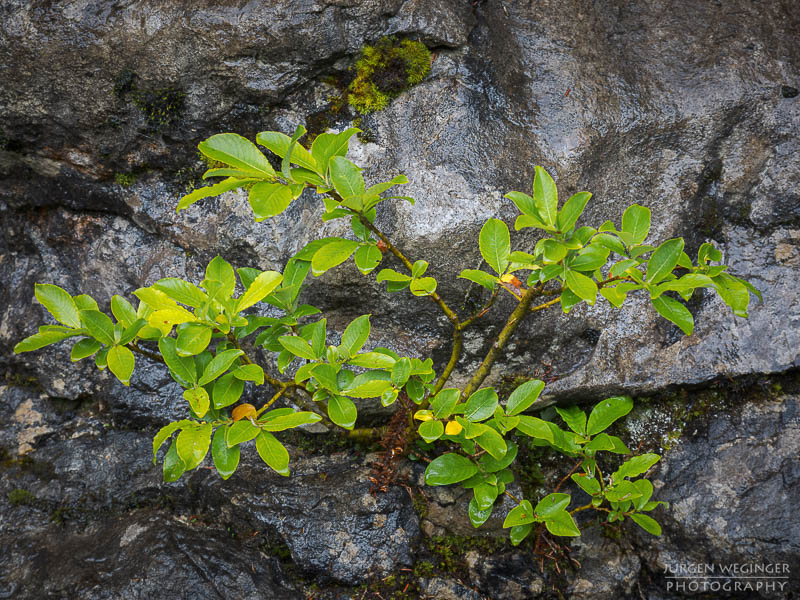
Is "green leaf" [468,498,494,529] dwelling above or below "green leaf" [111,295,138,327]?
below

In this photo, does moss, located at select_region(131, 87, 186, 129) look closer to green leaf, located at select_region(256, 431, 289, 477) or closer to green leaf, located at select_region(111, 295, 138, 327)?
green leaf, located at select_region(111, 295, 138, 327)

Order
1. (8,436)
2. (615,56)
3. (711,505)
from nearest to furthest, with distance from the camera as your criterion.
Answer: (711,505)
(615,56)
(8,436)

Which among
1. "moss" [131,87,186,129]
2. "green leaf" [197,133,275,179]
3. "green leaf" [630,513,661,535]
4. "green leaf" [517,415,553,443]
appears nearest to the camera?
"green leaf" [197,133,275,179]

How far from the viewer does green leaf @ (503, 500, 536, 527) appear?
2.23 meters

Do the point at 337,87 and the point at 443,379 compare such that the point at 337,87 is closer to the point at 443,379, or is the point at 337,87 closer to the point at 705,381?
the point at 443,379

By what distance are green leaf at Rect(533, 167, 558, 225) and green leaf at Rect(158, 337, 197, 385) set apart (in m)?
1.29

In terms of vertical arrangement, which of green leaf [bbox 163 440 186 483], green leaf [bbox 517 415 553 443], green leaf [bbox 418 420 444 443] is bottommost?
green leaf [bbox 163 440 186 483]

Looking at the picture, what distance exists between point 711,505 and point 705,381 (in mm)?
558

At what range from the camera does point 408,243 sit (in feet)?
8.32

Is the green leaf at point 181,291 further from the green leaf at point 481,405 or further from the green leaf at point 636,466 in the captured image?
the green leaf at point 636,466

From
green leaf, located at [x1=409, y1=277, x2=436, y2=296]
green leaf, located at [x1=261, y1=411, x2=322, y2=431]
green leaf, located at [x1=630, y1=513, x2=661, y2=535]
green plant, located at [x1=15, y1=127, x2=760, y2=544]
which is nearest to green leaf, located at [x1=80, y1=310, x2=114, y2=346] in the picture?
green plant, located at [x1=15, y1=127, x2=760, y2=544]

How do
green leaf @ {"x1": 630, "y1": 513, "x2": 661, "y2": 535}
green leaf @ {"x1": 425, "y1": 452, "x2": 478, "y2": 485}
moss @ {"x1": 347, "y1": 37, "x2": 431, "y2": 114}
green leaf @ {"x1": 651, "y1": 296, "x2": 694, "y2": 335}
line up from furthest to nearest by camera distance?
moss @ {"x1": 347, "y1": 37, "x2": 431, "y2": 114}
green leaf @ {"x1": 630, "y1": 513, "x2": 661, "y2": 535}
green leaf @ {"x1": 425, "y1": 452, "x2": 478, "y2": 485}
green leaf @ {"x1": 651, "y1": 296, "x2": 694, "y2": 335}

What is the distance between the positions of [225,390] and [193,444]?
229 mm

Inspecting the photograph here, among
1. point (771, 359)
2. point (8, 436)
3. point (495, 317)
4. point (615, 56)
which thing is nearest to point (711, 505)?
point (771, 359)
